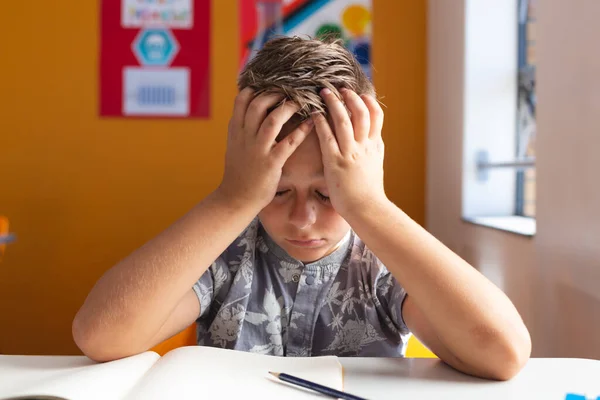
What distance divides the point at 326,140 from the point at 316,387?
291 mm

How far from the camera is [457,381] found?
615 millimetres

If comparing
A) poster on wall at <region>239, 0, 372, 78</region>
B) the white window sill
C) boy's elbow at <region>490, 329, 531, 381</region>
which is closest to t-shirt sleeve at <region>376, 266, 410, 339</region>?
boy's elbow at <region>490, 329, 531, 381</region>

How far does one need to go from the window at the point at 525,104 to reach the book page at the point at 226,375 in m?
1.45

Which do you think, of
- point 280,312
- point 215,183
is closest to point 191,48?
point 215,183

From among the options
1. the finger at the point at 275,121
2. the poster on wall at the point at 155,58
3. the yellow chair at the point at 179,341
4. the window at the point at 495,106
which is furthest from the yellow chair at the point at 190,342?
the poster on wall at the point at 155,58

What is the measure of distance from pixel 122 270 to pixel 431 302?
349 mm

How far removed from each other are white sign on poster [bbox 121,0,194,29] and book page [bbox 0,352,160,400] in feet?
6.58

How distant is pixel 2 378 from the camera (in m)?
0.57

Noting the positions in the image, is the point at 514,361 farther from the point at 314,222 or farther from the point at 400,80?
the point at 400,80

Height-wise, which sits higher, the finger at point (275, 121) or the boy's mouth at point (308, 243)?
the finger at point (275, 121)

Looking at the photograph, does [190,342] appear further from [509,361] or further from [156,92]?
[156,92]

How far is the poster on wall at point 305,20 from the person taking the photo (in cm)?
243

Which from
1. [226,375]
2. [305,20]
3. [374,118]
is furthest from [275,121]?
[305,20]

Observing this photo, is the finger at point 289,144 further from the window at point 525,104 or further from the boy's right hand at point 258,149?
the window at point 525,104
